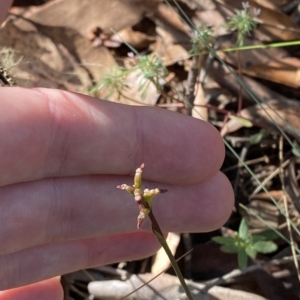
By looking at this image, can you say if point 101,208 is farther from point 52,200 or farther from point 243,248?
point 243,248

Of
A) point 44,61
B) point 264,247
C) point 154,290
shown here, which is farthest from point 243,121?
point 44,61

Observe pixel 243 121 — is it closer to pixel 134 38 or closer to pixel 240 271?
pixel 240 271

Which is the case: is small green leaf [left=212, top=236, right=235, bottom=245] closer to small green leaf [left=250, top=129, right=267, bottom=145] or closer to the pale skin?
the pale skin

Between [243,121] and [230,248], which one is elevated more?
[243,121]

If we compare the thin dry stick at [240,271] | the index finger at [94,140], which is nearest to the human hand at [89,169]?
the index finger at [94,140]

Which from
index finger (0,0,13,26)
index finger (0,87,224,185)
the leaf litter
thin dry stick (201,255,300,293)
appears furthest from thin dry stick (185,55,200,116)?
index finger (0,0,13,26)

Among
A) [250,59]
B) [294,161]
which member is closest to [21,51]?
[250,59]

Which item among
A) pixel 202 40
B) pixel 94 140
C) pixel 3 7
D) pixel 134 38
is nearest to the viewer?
pixel 3 7
